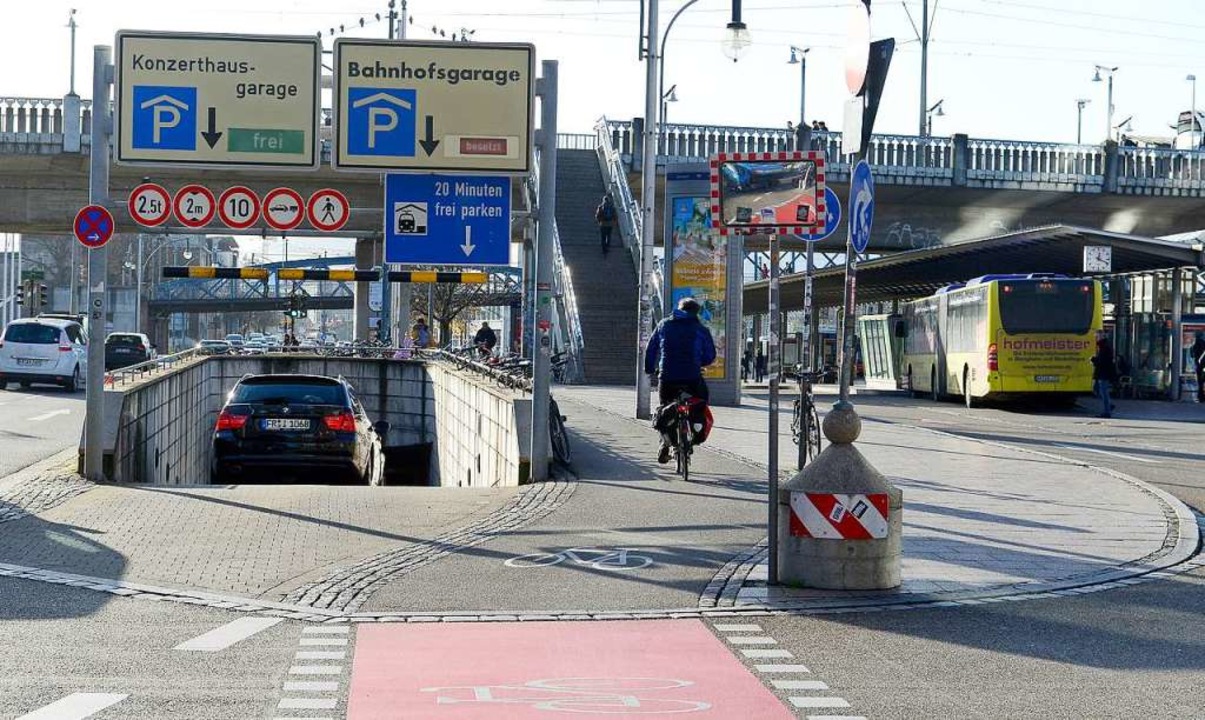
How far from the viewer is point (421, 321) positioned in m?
41.2

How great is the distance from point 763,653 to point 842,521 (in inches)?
76.0

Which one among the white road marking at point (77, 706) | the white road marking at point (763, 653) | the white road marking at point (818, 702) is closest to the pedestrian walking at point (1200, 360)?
the white road marking at point (763, 653)

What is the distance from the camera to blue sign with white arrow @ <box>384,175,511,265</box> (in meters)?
19.4

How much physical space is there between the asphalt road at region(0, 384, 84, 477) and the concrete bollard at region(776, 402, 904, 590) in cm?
1072

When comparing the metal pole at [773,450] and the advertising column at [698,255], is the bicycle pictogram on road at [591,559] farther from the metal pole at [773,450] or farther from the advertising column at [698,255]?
the advertising column at [698,255]

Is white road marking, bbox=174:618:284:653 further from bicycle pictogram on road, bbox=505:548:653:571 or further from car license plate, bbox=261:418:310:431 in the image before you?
car license plate, bbox=261:418:310:431

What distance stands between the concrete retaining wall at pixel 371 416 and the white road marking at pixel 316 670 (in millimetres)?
9297

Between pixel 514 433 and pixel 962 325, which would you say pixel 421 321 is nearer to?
pixel 962 325

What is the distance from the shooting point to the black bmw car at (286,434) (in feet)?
64.5

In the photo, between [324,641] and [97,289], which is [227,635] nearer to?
[324,641]

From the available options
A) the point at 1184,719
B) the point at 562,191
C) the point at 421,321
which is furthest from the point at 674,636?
the point at 562,191

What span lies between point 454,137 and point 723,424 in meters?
9.47

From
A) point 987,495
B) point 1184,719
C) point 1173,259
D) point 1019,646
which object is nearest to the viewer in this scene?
point 1184,719

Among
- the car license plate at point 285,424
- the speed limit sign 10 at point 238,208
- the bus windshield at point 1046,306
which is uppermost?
the speed limit sign 10 at point 238,208
